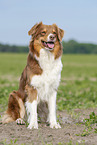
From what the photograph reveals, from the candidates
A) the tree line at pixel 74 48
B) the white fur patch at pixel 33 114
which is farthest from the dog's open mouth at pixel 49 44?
the tree line at pixel 74 48

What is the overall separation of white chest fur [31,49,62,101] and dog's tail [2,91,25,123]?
1.74ft

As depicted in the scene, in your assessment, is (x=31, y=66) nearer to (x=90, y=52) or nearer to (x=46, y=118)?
(x=46, y=118)

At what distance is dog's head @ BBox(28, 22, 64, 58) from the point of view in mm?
5062

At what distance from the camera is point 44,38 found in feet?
16.5

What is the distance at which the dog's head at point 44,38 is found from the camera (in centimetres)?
506

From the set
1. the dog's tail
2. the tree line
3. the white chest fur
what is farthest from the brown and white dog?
the tree line

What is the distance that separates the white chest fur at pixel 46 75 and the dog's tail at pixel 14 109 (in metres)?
0.53

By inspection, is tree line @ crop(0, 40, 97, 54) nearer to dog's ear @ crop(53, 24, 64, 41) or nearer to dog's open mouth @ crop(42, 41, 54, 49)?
dog's ear @ crop(53, 24, 64, 41)

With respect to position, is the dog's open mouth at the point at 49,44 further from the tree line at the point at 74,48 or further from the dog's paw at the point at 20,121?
the tree line at the point at 74,48

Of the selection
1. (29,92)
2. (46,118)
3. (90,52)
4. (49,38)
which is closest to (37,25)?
(49,38)

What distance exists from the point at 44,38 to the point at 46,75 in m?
0.76

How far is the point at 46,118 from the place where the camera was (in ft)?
18.9

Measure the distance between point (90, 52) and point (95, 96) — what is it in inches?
2410

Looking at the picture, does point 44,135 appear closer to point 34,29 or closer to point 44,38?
point 44,38
